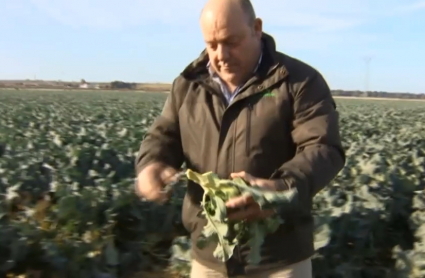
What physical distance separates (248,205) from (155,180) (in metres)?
0.48

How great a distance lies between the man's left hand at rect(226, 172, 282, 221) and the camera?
2.25 metres

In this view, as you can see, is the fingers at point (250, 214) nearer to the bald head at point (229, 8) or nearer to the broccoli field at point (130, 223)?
the bald head at point (229, 8)

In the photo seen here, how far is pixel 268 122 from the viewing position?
250 cm

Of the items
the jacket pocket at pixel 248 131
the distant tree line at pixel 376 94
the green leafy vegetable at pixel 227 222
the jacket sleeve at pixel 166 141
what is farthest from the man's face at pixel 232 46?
the distant tree line at pixel 376 94

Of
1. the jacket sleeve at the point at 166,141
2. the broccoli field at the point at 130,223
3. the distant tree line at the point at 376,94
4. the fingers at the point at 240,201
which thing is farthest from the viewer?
the distant tree line at the point at 376,94

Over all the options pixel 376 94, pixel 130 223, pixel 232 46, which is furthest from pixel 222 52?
pixel 376 94

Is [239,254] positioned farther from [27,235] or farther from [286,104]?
[27,235]

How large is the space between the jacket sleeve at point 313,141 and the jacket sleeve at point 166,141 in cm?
50

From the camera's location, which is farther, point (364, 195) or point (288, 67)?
point (364, 195)

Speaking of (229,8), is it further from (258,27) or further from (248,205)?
(248,205)

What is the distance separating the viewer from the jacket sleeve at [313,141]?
2.38 meters

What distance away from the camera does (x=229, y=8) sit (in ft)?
7.73

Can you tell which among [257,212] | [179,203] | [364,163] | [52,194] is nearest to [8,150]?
[52,194]

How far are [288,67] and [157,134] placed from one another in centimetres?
60
